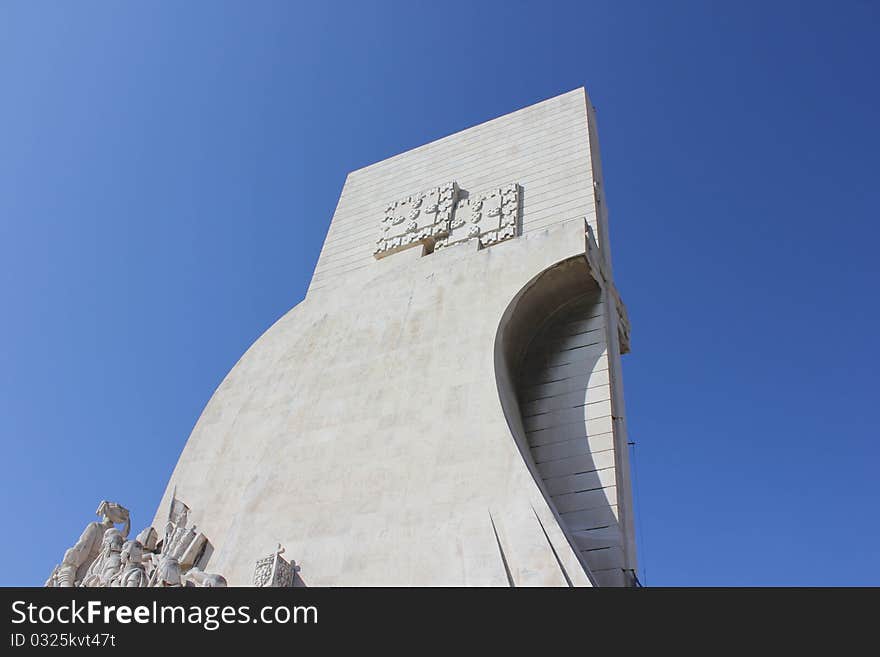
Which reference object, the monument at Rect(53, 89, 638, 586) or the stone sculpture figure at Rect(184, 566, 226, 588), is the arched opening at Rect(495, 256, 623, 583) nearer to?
the monument at Rect(53, 89, 638, 586)

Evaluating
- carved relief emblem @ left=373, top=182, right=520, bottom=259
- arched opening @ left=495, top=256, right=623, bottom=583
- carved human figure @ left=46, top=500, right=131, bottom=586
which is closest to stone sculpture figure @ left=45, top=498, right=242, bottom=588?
carved human figure @ left=46, top=500, right=131, bottom=586

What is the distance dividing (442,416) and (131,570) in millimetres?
Answer: 3195

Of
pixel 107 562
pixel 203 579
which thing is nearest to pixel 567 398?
pixel 203 579

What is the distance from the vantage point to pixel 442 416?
25.0ft

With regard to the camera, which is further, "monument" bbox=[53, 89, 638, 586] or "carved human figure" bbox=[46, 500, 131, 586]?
"carved human figure" bbox=[46, 500, 131, 586]

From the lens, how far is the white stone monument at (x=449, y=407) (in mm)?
6770

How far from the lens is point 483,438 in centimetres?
720

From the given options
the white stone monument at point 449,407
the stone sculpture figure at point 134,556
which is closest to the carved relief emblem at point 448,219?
the white stone monument at point 449,407

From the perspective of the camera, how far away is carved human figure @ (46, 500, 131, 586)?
7.55m

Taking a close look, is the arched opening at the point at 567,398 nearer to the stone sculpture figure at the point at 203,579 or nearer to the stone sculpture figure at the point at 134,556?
the stone sculpture figure at the point at 203,579

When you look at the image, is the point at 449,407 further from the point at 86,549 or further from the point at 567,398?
the point at 86,549

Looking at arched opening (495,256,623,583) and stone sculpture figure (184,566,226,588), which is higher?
arched opening (495,256,623,583)

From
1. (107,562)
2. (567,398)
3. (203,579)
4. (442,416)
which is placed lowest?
(203,579)

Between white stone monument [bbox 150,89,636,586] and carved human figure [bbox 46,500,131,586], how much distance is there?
44 cm
